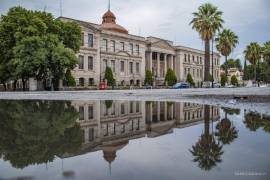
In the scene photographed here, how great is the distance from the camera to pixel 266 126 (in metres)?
7.13

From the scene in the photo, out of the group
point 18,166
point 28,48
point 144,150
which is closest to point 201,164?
point 144,150

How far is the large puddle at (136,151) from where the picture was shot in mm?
→ 3693

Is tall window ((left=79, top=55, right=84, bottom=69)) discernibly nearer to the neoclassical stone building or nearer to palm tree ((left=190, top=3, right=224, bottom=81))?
the neoclassical stone building

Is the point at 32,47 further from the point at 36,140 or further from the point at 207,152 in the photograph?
the point at 207,152

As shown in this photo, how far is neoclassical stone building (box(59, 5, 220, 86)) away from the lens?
55.5 metres

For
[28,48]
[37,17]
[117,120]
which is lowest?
[117,120]

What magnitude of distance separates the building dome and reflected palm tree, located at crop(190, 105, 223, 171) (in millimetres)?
60819

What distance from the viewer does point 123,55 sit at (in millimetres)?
64312

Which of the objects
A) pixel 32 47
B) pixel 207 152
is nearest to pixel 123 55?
pixel 32 47

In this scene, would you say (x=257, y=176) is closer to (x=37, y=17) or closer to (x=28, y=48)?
(x=28, y=48)

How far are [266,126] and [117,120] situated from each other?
161 inches

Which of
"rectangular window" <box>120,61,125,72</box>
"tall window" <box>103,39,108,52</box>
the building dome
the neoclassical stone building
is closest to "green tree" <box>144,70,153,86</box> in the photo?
the neoclassical stone building

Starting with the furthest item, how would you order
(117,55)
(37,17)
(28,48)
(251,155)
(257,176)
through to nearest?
1. (117,55)
2. (37,17)
3. (28,48)
4. (251,155)
5. (257,176)

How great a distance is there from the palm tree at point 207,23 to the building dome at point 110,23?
74.3 feet
